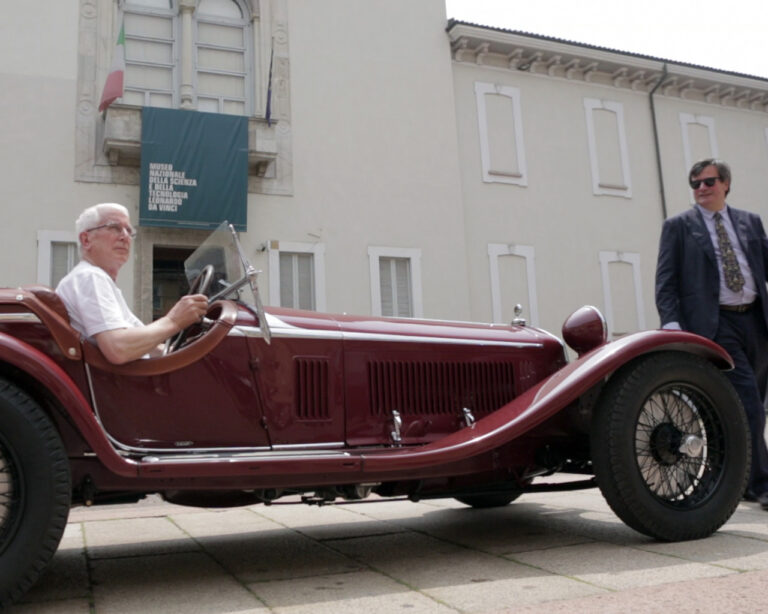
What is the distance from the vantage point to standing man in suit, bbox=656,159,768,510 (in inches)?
167

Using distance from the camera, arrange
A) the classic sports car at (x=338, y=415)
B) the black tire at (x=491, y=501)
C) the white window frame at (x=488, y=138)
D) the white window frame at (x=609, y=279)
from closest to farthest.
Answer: the classic sports car at (x=338, y=415), the black tire at (x=491, y=501), the white window frame at (x=488, y=138), the white window frame at (x=609, y=279)

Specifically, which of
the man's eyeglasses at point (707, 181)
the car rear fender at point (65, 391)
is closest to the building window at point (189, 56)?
the man's eyeglasses at point (707, 181)

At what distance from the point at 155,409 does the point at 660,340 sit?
227cm

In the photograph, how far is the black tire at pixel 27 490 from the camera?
92.4 inches

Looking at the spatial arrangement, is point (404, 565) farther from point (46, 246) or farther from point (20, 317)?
point (46, 246)

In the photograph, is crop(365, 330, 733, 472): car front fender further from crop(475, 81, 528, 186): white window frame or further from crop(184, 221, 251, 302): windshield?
crop(475, 81, 528, 186): white window frame

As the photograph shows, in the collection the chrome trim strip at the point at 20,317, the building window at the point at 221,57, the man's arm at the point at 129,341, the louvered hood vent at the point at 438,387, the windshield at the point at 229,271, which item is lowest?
the louvered hood vent at the point at 438,387

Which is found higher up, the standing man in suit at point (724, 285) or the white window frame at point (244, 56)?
the white window frame at point (244, 56)

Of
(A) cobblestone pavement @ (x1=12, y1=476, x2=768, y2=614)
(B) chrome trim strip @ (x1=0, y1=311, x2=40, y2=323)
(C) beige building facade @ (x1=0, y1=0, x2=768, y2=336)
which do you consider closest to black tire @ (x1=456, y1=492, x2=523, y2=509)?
(A) cobblestone pavement @ (x1=12, y1=476, x2=768, y2=614)

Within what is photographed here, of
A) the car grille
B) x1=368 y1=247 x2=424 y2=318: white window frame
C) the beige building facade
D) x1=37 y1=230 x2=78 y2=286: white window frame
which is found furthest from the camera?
x1=368 y1=247 x2=424 y2=318: white window frame

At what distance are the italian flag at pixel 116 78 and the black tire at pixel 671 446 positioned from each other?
10329 mm

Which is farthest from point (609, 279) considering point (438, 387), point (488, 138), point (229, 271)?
point (229, 271)

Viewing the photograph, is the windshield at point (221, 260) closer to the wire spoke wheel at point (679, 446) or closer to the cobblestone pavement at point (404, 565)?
the cobblestone pavement at point (404, 565)

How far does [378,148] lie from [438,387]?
429 inches
